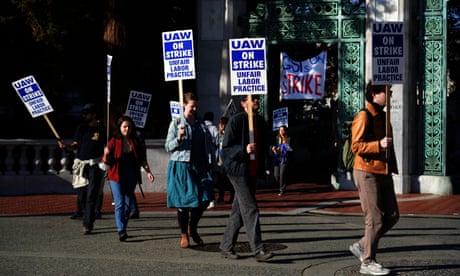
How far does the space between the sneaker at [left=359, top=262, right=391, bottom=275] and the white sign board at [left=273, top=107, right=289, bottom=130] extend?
10.4m

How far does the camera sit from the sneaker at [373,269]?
8.66m

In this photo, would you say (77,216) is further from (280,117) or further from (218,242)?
(280,117)

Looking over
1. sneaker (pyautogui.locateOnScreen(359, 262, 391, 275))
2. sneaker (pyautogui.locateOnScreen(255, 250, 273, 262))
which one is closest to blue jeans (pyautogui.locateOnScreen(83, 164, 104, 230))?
sneaker (pyautogui.locateOnScreen(255, 250, 273, 262))

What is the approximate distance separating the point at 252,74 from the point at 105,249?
9.06ft

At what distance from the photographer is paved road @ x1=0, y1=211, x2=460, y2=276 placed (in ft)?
30.4

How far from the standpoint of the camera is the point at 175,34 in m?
12.2

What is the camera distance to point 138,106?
16.9 m

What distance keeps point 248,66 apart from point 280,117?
8.55m

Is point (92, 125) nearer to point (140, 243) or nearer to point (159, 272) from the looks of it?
point (140, 243)

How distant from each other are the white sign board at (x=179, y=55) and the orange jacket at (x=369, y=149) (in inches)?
148

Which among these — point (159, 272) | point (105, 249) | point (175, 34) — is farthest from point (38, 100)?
point (159, 272)

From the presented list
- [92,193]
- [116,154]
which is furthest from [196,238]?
[92,193]

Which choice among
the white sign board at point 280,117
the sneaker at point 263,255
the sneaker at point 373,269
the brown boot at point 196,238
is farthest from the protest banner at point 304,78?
the sneaker at point 373,269

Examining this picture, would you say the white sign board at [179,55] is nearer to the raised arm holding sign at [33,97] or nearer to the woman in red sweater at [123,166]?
the woman in red sweater at [123,166]
